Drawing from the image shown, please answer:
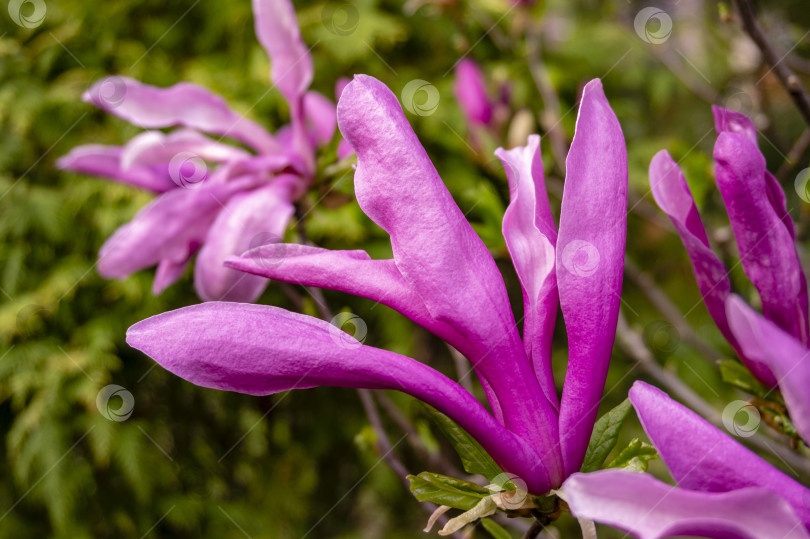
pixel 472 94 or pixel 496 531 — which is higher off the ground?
pixel 472 94

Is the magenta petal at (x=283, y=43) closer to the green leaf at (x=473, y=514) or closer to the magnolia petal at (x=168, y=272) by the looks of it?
the magnolia petal at (x=168, y=272)

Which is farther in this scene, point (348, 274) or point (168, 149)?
point (168, 149)

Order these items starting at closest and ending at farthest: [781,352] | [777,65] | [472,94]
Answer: [781,352]
[777,65]
[472,94]

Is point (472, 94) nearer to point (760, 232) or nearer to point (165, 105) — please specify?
point (165, 105)

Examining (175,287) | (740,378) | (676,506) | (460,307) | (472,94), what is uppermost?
(175,287)

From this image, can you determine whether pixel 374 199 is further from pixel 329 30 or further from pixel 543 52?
pixel 543 52

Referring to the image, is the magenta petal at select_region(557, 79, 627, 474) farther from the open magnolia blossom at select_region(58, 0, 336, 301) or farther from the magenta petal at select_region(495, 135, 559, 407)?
the open magnolia blossom at select_region(58, 0, 336, 301)

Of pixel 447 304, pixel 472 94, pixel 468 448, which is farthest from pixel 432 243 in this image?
pixel 472 94

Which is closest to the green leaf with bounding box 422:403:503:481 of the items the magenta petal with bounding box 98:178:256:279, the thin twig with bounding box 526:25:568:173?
the magenta petal with bounding box 98:178:256:279
